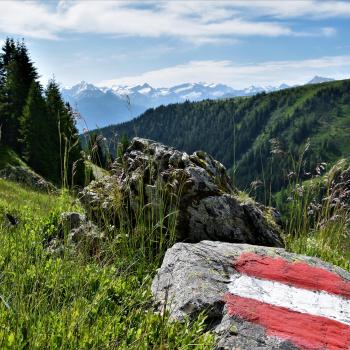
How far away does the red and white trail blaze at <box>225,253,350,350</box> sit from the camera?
544 centimetres

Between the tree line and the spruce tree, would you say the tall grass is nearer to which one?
the tree line

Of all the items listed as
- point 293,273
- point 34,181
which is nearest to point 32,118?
point 34,181

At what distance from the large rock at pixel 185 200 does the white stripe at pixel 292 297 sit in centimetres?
229

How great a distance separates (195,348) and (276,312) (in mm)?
1713

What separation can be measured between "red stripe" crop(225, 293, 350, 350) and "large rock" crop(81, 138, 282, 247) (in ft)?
9.57

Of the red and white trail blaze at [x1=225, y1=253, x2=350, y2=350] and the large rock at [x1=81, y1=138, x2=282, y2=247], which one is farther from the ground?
the large rock at [x1=81, y1=138, x2=282, y2=247]

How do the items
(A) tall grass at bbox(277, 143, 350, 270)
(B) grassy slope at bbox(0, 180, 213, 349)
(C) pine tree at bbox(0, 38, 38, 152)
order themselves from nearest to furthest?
1. (B) grassy slope at bbox(0, 180, 213, 349)
2. (A) tall grass at bbox(277, 143, 350, 270)
3. (C) pine tree at bbox(0, 38, 38, 152)

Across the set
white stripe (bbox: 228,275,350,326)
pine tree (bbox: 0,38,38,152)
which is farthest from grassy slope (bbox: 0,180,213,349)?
pine tree (bbox: 0,38,38,152)

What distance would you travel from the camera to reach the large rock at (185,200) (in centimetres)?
860

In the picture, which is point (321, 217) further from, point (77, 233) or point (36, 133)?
point (36, 133)

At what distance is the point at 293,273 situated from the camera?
22.8ft

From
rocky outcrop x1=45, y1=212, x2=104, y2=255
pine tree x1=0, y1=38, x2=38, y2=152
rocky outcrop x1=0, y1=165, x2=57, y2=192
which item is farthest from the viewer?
pine tree x1=0, y1=38, x2=38, y2=152

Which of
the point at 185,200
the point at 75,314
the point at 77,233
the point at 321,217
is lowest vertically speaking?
the point at 321,217

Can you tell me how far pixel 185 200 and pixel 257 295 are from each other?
3106mm
